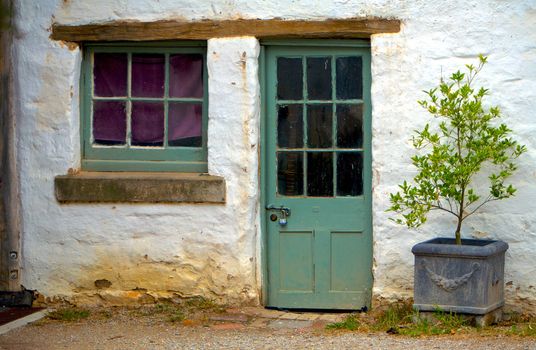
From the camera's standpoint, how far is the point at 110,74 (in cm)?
916

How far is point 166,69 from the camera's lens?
29.9ft

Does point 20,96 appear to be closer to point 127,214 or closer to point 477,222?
point 127,214

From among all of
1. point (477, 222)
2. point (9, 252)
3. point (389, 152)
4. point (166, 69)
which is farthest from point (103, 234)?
point (477, 222)

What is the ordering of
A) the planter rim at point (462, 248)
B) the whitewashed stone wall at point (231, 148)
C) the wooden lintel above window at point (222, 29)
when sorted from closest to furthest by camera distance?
the planter rim at point (462, 248)
the whitewashed stone wall at point (231, 148)
the wooden lintel above window at point (222, 29)

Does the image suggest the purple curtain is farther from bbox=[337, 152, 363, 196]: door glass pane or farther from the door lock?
bbox=[337, 152, 363, 196]: door glass pane

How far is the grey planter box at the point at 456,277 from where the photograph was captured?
25.9ft

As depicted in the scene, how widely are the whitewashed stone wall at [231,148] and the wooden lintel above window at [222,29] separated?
6 cm

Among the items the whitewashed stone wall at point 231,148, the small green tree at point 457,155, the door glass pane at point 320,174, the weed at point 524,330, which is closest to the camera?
the weed at point 524,330

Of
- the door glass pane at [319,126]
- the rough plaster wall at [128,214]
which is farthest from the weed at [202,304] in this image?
the door glass pane at [319,126]

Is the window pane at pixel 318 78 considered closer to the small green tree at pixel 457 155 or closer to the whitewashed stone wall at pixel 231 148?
the whitewashed stone wall at pixel 231 148

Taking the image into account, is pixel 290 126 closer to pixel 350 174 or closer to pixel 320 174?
pixel 320 174

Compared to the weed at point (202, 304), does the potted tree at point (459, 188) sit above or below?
above

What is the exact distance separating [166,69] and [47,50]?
97 cm

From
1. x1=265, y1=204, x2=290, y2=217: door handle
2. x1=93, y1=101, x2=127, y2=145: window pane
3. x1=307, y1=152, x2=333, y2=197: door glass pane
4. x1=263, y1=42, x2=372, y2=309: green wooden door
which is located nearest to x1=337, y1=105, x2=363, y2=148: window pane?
x1=263, y1=42, x2=372, y2=309: green wooden door
